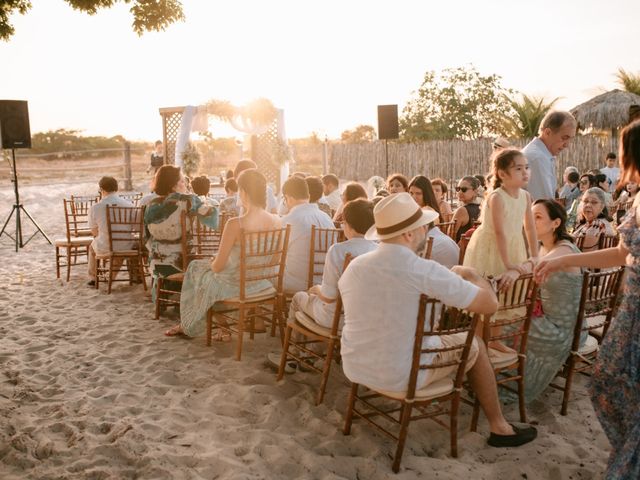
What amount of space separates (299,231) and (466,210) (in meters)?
1.76

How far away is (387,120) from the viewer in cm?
1127

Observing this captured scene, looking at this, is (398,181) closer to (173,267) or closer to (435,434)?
(173,267)

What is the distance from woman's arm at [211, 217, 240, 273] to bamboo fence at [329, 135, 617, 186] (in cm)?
1291

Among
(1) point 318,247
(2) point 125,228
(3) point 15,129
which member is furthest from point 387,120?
(1) point 318,247

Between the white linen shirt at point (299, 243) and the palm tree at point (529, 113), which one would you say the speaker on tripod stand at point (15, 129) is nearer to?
the white linen shirt at point (299, 243)

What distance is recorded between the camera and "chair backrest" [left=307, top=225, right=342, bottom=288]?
4273 millimetres

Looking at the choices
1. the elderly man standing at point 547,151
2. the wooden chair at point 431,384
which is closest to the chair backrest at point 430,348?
the wooden chair at point 431,384

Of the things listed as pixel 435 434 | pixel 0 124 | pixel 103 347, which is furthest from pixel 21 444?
pixel 0 124

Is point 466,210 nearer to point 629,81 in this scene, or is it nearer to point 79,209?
point 79,209

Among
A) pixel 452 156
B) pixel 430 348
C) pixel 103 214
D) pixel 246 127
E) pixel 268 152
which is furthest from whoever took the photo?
pixel 452 156

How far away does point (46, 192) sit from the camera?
1653 centimetres

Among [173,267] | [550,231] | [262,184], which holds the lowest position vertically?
[173,267]

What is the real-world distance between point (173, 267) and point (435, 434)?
9.88 ft

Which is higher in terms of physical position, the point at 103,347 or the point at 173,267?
the point at 173,267
